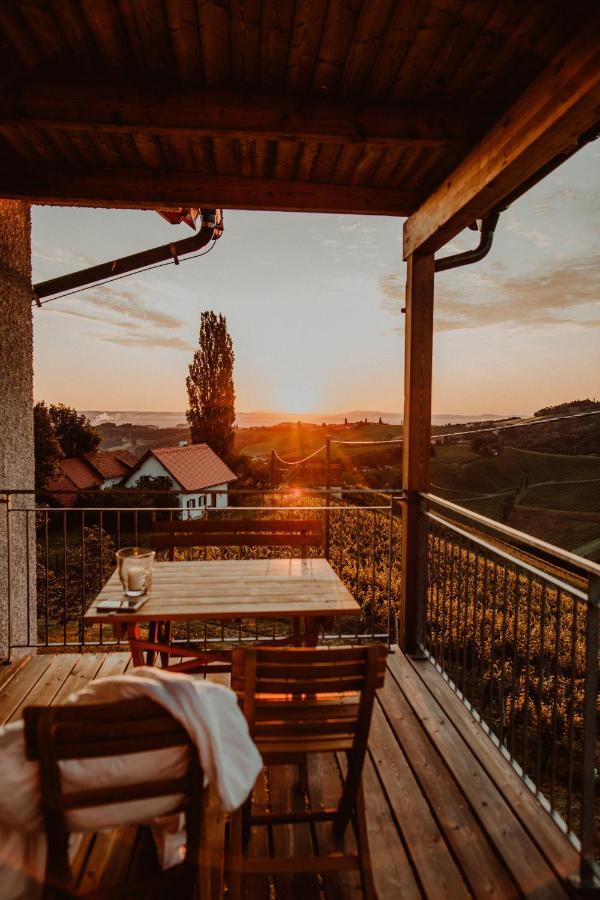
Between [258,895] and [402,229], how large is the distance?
3.84m

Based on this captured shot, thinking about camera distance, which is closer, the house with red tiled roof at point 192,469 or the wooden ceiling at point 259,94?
the wooden ceiling at point 259,94

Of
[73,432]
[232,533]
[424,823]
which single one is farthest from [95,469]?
[424,823]

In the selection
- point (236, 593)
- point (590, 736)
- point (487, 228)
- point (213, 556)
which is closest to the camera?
point (590, 736)

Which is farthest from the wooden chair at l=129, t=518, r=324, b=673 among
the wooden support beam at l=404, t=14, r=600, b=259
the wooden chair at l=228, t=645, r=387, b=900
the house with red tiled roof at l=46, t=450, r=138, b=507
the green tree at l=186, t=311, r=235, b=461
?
the green tree at l=186, t=311, r=235, b=461

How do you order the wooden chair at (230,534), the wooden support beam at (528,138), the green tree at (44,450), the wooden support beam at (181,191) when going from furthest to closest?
the green tree at (44,450)
the wooden support beam at (181,191)
the wooden chair at (230,534)
the wooden support beam at (528,138)

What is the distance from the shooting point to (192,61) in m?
2.69

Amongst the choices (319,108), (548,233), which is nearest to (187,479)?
(548,233)

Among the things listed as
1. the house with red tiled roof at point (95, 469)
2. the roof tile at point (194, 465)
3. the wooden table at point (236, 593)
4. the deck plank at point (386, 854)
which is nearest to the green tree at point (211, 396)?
the roof tile at point (194, 465)

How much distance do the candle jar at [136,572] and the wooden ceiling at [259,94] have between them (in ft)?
6.94

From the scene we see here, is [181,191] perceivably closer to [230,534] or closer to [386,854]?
[230,534]

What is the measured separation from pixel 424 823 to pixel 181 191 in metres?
3.64

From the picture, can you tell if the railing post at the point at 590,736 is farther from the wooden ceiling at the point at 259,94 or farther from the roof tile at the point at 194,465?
the roof tile at the point at 194,465

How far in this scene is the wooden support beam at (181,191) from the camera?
3.59 m

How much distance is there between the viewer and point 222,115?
9.52 ft
